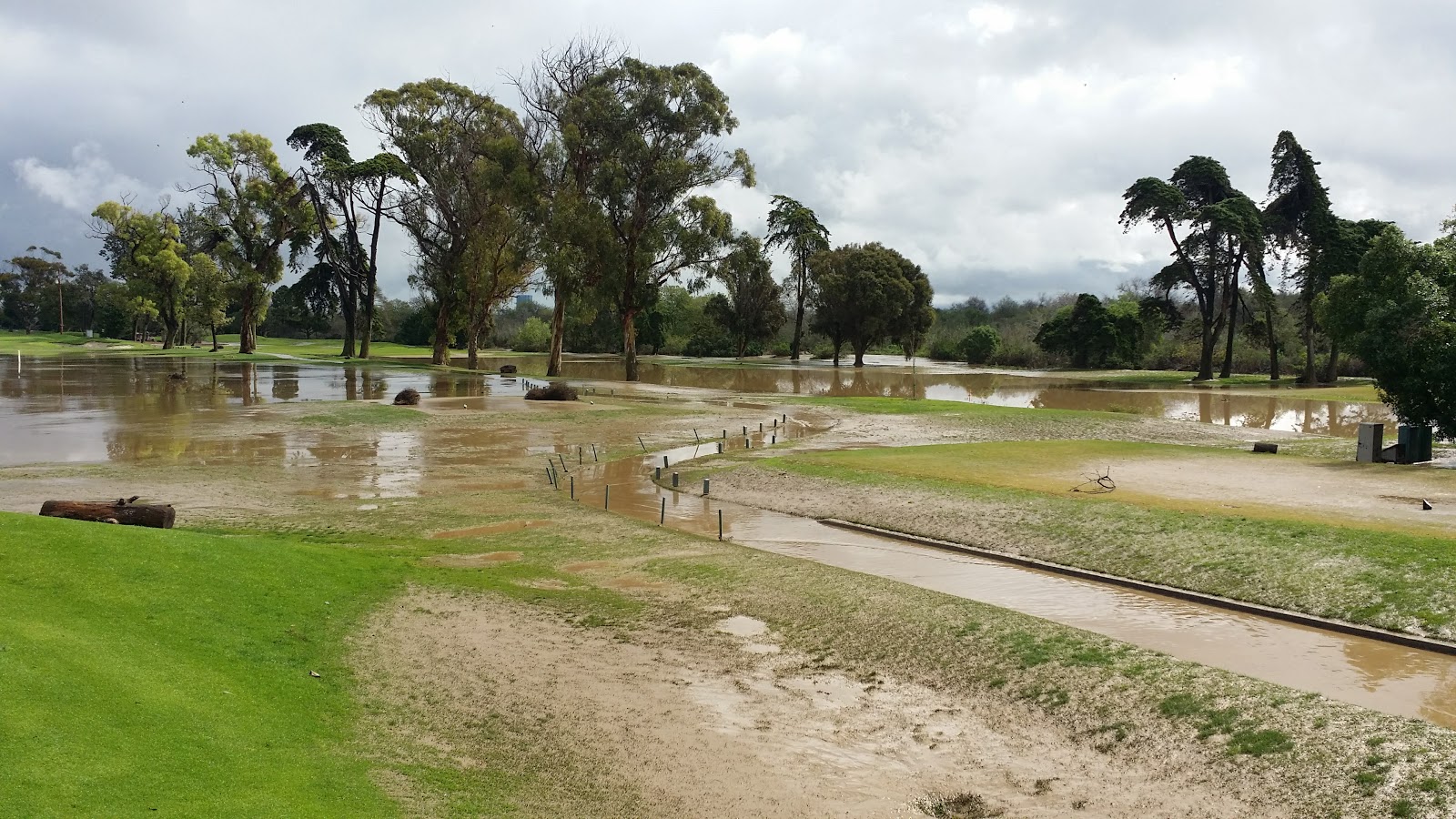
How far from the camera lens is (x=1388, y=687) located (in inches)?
378

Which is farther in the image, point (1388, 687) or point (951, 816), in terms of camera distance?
point (1388, 687)

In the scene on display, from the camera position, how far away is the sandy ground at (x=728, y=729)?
23.4 feet

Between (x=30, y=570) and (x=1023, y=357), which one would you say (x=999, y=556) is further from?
(x=1023, y=357)

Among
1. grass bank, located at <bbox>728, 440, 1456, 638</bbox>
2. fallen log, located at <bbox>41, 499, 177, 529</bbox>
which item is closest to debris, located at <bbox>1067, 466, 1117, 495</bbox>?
grass bank, located at <bbox>728, 440, 1456, 638</bbox>

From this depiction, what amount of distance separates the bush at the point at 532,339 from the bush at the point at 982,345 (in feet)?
190

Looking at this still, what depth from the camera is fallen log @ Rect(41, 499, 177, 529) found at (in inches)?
503

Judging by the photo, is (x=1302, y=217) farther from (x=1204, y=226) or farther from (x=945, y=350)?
(x=945, y=350)

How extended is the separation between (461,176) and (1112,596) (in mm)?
61882

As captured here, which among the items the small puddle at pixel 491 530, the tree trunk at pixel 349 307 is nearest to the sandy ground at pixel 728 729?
the small puddle at pixel 491 530

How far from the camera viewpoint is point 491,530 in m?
16.7

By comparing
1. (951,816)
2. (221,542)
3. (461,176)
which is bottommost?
(951,816)

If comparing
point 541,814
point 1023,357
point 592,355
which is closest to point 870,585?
point 541,814

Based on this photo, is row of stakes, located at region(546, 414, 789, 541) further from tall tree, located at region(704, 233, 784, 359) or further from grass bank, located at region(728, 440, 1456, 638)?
tall tree, located at region(704, 233, 784, 359)

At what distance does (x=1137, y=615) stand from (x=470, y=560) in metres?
9.58
